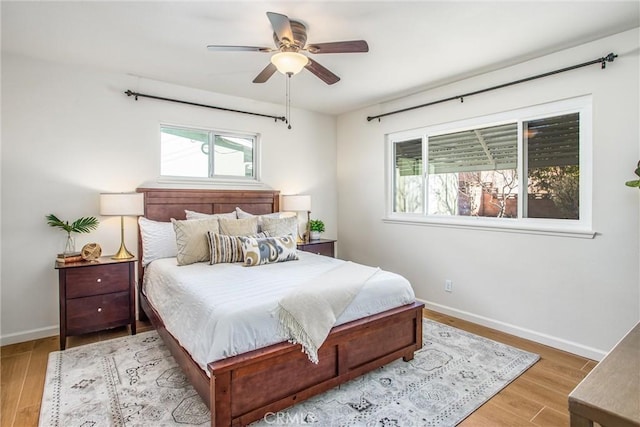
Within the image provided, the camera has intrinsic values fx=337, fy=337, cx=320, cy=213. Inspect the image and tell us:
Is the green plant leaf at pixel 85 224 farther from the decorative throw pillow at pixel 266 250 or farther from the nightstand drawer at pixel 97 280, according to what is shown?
the decorative throw pillow at pixel 266 250

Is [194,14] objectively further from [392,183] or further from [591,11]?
[392,183]

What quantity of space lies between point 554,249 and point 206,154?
3768mm

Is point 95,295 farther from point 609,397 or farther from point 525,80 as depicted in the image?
point 525,80

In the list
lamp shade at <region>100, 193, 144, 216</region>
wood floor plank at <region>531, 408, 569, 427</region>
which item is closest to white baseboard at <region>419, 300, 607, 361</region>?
wood floor plank at <region>531, 408, 569, 427</region>

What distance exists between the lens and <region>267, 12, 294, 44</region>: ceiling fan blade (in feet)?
6.25

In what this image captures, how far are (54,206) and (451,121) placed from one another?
13.4 feet

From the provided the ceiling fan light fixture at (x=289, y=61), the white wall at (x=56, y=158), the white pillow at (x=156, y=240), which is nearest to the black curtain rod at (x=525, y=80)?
the ceiling fan light fixture at (x=289, y=61)

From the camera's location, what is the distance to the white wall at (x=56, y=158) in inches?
117

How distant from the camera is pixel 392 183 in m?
4.45

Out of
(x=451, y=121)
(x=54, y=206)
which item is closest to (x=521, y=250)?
(x=451, y=121)

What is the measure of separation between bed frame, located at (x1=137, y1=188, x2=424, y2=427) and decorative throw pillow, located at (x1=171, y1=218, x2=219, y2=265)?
533mm

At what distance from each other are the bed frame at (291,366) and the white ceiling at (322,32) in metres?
2.10

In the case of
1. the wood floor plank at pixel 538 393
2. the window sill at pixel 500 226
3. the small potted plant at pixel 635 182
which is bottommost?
the wood floor plank at pixel 538 393

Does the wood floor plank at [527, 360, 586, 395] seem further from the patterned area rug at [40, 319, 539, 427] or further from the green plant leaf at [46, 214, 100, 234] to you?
the green plant leaf at [46, 214, 100, 234]
